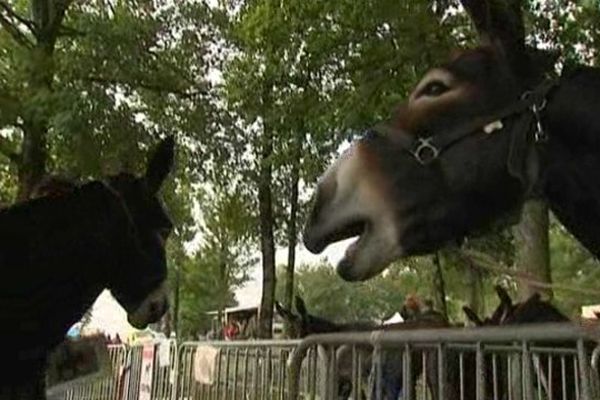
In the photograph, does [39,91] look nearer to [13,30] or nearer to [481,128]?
[13,30]

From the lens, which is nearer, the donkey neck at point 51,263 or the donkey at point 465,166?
the donkey at point 465,166

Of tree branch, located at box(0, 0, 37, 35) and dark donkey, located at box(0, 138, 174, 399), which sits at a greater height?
tree branch, located at box(0, 0, 37, 35)

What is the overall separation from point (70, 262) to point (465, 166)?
2.98 m

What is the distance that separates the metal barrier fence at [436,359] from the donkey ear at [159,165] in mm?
1946

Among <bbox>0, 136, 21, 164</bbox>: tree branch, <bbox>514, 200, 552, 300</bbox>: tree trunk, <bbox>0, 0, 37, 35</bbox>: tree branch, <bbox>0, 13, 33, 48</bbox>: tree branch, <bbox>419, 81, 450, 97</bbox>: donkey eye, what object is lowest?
<bbox>419, 81, 450, 97</bbox>: donkey eye

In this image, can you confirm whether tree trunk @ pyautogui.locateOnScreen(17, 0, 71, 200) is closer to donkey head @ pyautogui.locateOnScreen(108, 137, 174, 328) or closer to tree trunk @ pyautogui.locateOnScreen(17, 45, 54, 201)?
tree trunk @ pyautogui.locateOnScreen(17, 45, 54, 201)

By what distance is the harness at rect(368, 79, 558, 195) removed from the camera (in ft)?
10.6

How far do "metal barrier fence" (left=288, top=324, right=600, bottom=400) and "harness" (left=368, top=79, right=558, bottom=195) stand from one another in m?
Result: 0.65

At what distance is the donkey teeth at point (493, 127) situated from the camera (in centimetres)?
326

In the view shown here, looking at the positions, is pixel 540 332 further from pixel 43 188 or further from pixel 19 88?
pixel 19 88

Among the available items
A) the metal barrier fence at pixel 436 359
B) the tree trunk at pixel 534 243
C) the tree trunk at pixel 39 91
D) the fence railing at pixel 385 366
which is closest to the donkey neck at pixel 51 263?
the fence railing at pixel 385 366

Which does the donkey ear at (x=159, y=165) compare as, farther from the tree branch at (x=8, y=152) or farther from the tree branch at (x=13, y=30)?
the tree branch at (x=13, y=30)

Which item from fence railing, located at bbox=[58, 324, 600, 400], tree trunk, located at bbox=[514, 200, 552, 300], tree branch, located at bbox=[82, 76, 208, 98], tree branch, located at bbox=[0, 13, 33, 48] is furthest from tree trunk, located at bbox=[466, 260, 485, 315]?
fence railing, located at bbox=[58, 324, 600, 400]

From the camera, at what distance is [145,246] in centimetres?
578
